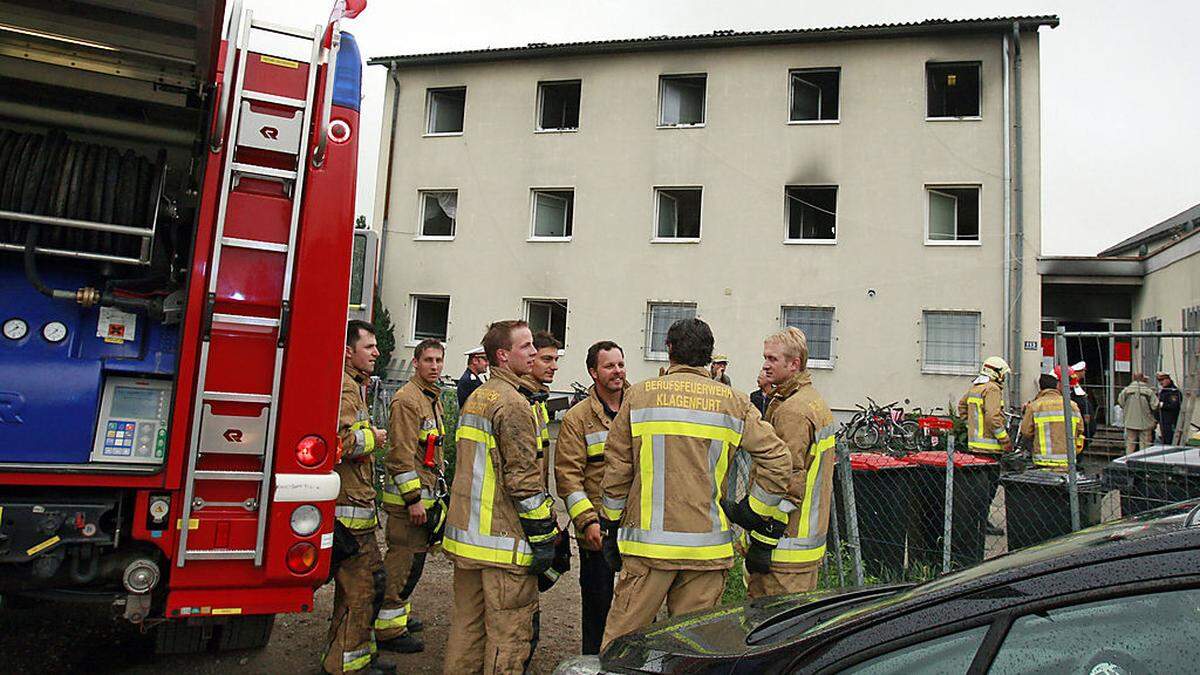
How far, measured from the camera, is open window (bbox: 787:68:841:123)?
19016mm

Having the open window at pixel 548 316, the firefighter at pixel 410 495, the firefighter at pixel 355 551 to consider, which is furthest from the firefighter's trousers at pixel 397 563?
the open window at pixel 548 316

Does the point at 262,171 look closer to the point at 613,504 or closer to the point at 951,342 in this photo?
the point at 613,504

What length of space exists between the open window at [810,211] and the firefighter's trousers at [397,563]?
1522cm

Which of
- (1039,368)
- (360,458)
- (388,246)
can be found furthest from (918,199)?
(360,458)

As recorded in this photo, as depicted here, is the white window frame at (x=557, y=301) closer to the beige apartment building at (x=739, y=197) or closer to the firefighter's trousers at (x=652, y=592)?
the beige apartment building at (x=739, y=197)

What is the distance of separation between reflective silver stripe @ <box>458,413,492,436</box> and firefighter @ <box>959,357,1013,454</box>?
18.7 ft

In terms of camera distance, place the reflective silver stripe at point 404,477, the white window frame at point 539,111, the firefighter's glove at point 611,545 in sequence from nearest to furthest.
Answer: the firefighter's glove at point 611,545 → the reflective silver stripe at point 404,477 → the white window frame at point 539,111

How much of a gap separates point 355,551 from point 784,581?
2.24m

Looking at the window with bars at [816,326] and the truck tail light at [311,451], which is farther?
the window with bars at [816,326]

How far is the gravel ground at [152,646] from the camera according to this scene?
4.43 metres

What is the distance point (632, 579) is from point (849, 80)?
17.3 m

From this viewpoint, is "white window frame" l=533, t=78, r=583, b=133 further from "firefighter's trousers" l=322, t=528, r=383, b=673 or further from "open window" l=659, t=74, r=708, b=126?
"firefighter's trousers" l=322, t=528, r=383, b=673

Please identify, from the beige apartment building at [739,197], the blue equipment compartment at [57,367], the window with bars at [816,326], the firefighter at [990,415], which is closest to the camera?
the blue equipment compartment at [57,367]

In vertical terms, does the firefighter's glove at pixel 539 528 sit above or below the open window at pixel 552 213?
below
